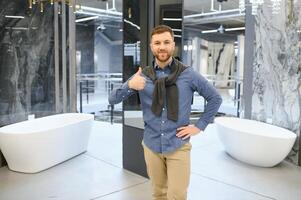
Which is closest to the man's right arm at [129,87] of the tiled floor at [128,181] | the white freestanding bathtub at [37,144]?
the tiled floor at [128,181]

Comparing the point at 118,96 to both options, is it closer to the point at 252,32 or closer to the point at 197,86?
the point at 197,86

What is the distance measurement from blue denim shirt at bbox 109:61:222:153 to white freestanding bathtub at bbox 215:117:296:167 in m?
2.44

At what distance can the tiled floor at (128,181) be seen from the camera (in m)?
3.56

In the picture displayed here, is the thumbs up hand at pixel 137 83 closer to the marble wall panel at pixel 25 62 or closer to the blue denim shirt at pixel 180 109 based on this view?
the blue denim shirt at pixel 180 109

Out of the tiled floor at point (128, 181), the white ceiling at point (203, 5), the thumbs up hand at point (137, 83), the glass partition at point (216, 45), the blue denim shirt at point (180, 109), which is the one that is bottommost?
the tiled floor at point (128, 181)

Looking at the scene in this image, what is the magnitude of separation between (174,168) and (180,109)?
41 centimetres

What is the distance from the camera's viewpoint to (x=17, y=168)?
4281 millimetres

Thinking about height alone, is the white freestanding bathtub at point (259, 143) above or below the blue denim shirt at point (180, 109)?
below

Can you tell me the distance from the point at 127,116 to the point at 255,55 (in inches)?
107

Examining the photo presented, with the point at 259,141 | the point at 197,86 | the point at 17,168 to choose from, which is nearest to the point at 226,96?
the point at 259,141

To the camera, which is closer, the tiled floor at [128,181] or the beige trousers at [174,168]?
the beige trousers at [174,168]

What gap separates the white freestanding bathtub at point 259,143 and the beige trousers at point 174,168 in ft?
8.26

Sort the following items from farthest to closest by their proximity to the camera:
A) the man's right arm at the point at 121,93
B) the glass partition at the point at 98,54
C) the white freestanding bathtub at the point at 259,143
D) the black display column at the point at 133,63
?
the glass partition at the point at 98,54 < the white freestanding bathtub at the point at 259,143 < the black display column at the point at 133,63 < the man's right arm at the point at 121,93

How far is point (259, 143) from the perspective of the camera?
4398 mm
